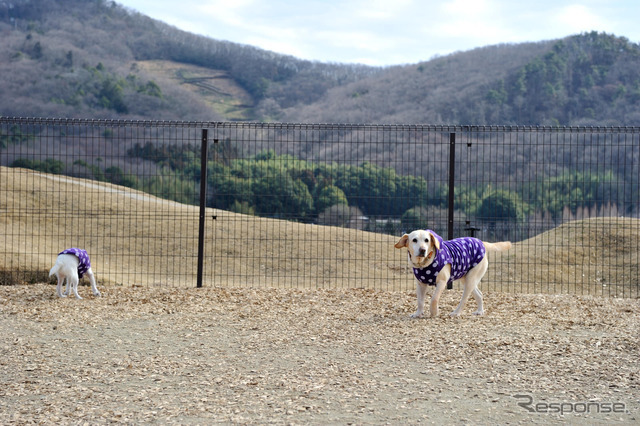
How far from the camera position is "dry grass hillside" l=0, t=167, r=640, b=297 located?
40.8 feet

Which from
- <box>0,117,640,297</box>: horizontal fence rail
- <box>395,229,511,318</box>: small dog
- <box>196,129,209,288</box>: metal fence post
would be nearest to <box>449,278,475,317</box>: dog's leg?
<box>395,229,511,318</box>: small dog

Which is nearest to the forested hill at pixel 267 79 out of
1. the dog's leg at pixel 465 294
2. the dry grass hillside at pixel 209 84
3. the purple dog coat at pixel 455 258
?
the dry grass hillside at pixel 209 84

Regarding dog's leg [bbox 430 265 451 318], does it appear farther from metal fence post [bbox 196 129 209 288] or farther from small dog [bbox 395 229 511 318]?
metal fence post [bbox 196 129 209 288]

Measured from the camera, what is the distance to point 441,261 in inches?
328

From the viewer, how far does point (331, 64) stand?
12656cm

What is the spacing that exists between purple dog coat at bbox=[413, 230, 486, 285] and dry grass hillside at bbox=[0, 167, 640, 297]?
133 inches

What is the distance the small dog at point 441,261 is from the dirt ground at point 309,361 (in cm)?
37

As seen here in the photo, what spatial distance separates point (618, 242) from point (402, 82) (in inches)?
3420

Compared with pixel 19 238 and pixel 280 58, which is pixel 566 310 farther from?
pixel 280 58

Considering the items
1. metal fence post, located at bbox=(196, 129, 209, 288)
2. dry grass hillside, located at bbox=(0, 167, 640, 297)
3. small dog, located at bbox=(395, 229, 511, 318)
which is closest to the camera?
small dog, located at bbox=(395, 229, 511, 318)

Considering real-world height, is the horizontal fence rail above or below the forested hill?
below

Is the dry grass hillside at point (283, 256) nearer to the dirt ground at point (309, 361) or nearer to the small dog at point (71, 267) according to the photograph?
the small dog at point (71, 267)

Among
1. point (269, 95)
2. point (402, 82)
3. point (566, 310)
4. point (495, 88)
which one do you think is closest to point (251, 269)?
point (566, 310)

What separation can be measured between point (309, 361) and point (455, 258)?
115 inches
